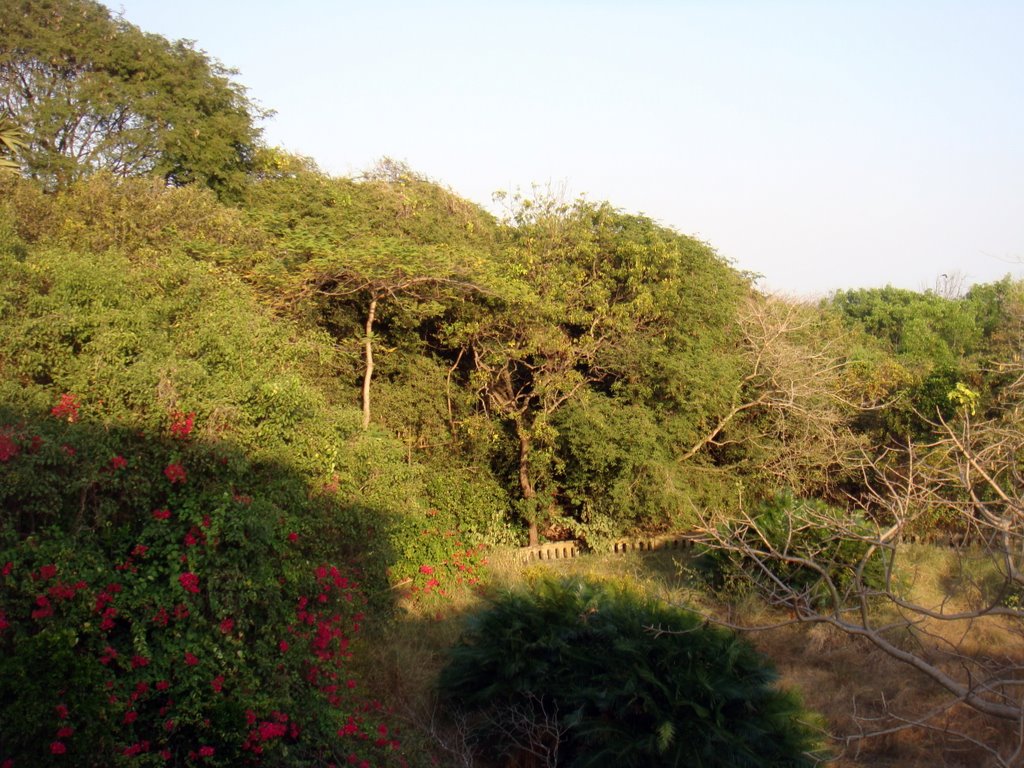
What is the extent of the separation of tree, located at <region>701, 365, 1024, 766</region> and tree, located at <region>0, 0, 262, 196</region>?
1025 centimetres

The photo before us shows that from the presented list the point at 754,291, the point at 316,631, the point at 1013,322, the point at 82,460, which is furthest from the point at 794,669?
the point at 1013,322

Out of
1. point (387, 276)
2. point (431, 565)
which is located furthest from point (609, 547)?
point (387, 276)

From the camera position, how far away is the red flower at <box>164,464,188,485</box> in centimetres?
597

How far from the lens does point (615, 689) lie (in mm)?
6180

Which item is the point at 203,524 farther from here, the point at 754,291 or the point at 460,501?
the point at 754,291

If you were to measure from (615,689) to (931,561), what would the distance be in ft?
29.2

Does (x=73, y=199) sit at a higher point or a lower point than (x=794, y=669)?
higher

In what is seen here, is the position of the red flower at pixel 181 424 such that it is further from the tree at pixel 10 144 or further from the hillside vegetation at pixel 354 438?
the tree at pixel 10 144

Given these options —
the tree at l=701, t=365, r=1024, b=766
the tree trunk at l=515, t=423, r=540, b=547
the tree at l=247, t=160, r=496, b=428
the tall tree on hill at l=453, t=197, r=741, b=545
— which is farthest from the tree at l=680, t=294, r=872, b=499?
the tree at l=247, t=160, r=496, b=428

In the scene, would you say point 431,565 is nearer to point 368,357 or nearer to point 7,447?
point 368,357

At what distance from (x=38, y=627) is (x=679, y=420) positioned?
1083 centimetres

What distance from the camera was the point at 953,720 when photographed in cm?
812

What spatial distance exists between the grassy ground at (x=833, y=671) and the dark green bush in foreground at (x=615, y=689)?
0.33 metres

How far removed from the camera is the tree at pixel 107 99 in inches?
544
